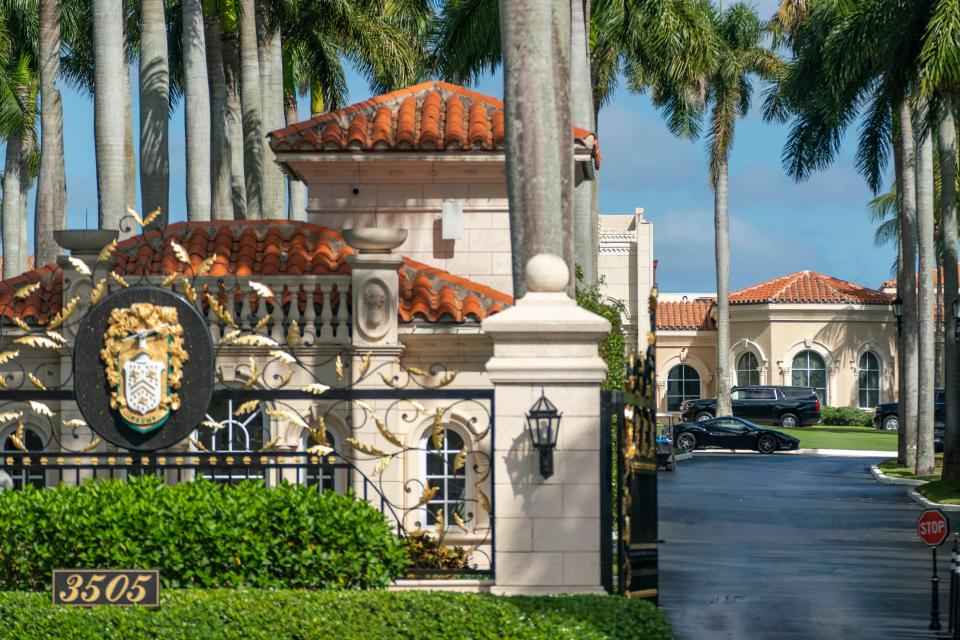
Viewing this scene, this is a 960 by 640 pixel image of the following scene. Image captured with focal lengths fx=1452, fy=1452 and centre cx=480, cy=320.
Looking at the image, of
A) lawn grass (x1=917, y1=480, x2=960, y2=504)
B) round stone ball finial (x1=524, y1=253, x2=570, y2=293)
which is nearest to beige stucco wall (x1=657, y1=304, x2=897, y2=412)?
lawn grass (x1=917, y1=480, x2=960, y2=504)

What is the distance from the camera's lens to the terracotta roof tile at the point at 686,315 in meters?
74.3

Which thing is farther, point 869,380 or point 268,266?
point 869,380

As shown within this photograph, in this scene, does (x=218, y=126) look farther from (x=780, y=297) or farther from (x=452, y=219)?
(x=780, y=297)

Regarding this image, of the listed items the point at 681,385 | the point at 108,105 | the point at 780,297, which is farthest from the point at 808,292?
the point at 108,105

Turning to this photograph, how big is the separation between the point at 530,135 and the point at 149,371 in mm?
4537

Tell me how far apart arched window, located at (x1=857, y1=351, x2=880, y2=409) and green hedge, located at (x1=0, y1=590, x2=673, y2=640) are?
63688 millimetres

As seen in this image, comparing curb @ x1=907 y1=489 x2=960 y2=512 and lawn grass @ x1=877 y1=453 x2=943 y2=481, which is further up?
curb @ x1=907 y1=489 x2=960 y2=512

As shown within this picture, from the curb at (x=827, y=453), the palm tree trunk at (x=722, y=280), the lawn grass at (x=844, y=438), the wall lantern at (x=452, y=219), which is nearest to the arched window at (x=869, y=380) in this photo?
the lawn grass at (x=844, y=438)

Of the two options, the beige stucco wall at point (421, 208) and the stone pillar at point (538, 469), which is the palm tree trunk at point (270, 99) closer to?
the beige stucco wall at point (421, 208)

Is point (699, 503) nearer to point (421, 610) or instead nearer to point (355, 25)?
point (355, 25)

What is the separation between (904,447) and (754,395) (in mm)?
22162

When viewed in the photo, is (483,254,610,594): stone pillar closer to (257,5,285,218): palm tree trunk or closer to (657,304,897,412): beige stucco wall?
(257,5,285,218): palm tree trunk

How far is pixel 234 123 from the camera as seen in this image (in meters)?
40.7

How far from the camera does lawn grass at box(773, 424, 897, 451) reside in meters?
55.9
